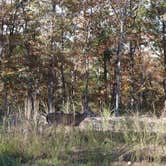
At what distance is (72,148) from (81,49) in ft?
65.3

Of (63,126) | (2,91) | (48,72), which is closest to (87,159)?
(63,126)

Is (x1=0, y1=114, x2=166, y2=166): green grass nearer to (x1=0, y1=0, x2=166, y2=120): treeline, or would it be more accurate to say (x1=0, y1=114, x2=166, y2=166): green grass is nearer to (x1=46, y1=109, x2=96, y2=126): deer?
(x1=46, y1=109, x2=96, y2=126): deer

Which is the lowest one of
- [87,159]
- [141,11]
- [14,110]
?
[87,159]

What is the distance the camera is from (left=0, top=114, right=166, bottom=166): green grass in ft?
17.3

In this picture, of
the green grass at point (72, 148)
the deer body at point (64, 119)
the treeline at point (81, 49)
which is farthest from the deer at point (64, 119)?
the treeline at point (81, 49)

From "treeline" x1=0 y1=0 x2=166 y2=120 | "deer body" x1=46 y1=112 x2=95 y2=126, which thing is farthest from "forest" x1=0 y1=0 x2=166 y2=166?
"deer body" x1=46 y1=112 x2=95 y2=126

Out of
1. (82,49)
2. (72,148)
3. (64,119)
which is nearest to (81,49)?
(82,49)

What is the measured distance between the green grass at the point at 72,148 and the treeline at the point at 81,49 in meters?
15.7

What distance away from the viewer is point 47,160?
17.3 ft

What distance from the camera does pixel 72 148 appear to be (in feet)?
19.6

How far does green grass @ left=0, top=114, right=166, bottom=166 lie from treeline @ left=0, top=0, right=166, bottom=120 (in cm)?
1574

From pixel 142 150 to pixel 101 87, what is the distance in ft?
78.9

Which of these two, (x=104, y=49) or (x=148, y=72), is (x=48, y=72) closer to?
(x=104, y=49)

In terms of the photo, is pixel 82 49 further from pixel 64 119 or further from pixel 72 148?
pixel 72 148
